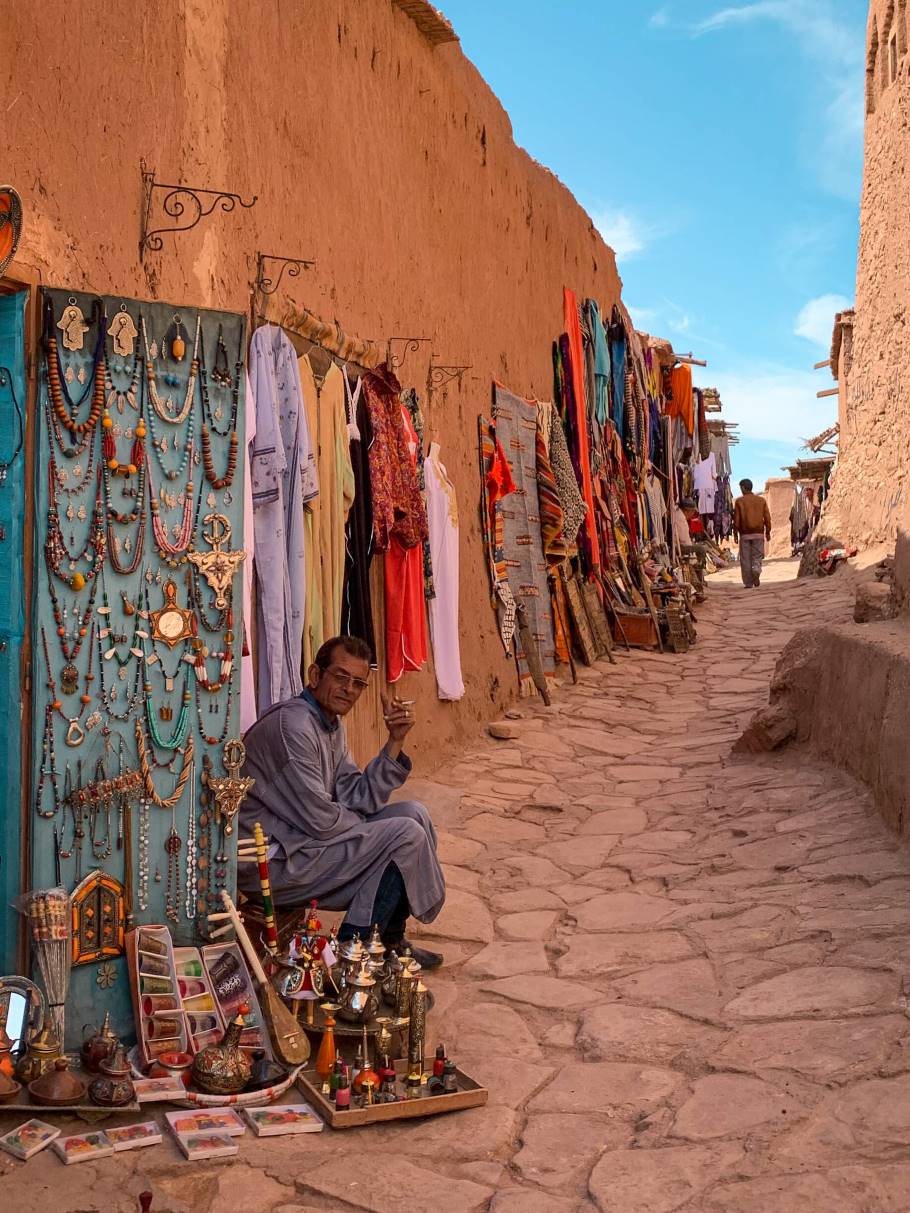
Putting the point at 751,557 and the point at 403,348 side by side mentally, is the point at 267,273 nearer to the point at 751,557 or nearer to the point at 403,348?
the point at 403,348

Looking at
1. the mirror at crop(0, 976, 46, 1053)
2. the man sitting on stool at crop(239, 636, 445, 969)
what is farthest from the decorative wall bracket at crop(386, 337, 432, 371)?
the mirror at crop(0, 976, 46, 1053)

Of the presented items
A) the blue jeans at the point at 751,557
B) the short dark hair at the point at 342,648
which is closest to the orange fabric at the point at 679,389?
the blue jeans at the point at 751,557

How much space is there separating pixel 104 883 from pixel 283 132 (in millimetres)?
3436

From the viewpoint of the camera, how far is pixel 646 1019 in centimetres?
389

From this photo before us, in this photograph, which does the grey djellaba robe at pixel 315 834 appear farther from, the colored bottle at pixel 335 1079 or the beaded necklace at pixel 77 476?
the beaded necklace at pixel 77 476

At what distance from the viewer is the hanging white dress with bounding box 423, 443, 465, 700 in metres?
7.20

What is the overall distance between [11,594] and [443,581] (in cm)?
393

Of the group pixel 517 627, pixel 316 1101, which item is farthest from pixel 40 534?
pixel 517 627

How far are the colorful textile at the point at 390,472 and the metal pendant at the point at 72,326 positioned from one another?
2.41m

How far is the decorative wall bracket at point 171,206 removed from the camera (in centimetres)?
429

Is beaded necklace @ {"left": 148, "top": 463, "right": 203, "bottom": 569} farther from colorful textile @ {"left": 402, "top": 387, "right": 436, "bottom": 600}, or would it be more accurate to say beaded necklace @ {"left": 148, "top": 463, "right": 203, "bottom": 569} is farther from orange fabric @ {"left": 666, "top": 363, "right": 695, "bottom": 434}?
orange fabric @ {"left": 666, "top": 363, "right": 695, "bottom": 434}

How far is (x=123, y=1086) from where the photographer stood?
322 centimetres

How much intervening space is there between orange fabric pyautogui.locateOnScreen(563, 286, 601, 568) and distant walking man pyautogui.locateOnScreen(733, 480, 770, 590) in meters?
4.42

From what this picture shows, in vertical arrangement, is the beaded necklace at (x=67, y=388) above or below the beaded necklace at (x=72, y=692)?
above
